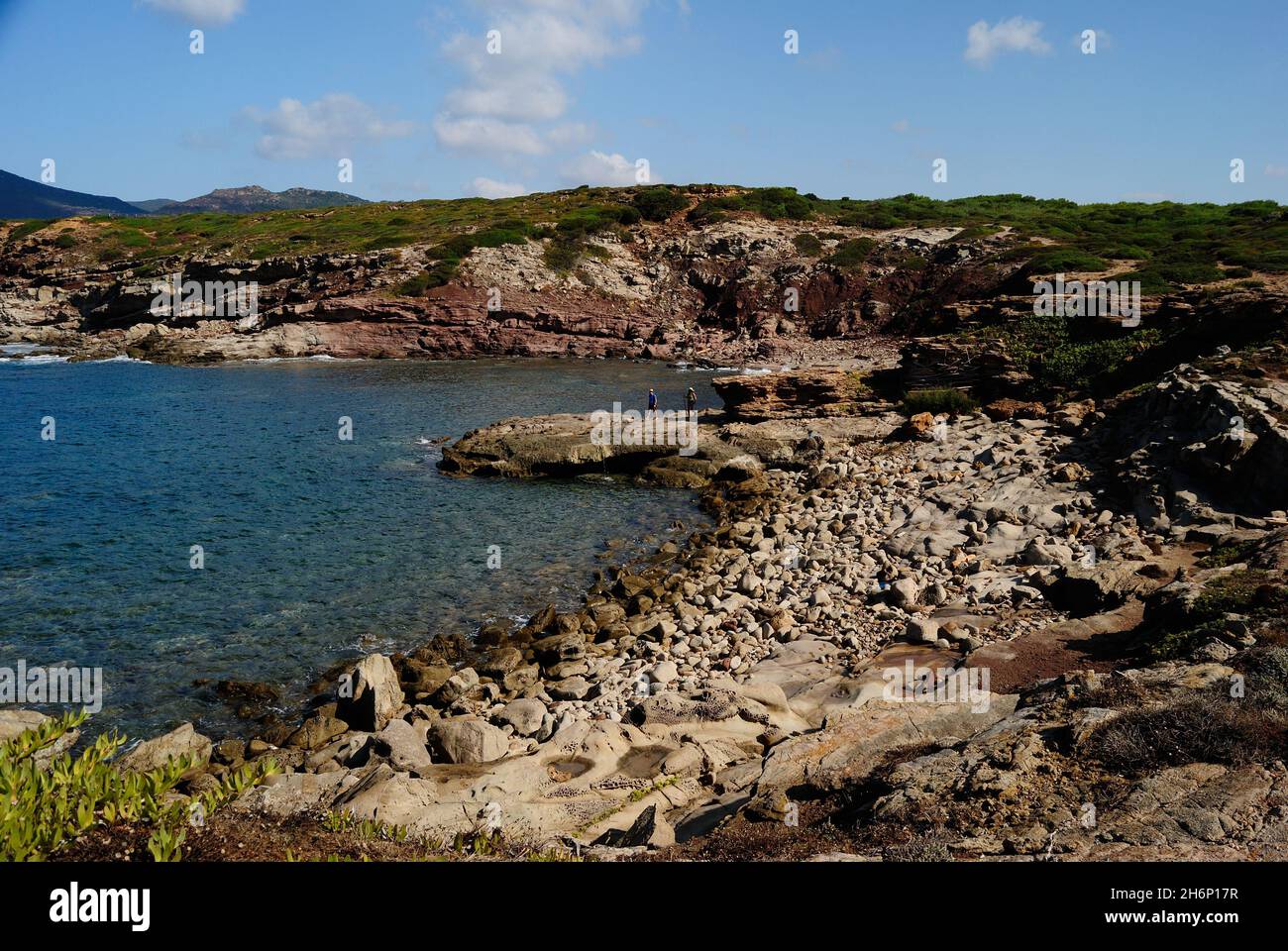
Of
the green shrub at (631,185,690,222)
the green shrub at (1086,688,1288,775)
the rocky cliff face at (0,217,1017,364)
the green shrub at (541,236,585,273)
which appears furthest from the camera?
the green shrub at (631,185,690,222)

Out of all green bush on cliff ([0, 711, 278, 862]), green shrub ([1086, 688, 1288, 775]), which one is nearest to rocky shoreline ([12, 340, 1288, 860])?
green shrub ([1086, 688, 1288, 775])

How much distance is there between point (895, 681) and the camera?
13883 mm

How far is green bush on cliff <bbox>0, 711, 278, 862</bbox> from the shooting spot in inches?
210

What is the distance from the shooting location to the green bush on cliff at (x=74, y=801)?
5.32 m

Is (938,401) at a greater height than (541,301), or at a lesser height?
lesser

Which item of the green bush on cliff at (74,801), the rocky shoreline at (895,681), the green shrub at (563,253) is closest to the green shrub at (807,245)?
the green shrub at (563,253)

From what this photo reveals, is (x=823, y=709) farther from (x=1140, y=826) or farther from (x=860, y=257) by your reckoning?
(x=860, y=257)

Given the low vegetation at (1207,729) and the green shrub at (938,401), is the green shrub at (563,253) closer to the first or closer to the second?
the green shrub at (938,401)

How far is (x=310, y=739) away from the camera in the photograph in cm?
1446

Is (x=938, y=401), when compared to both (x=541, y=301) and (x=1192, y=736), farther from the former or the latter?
(x=541, y=301)

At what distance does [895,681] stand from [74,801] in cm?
1191

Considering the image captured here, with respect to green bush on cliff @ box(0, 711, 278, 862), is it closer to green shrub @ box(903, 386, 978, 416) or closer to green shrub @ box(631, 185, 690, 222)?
green shrub @ box(903, 386, 978, 416)

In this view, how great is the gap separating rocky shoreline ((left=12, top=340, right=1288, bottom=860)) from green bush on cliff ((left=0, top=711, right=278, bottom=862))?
2.15 meters

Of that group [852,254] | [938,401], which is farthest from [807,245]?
[938,401]
